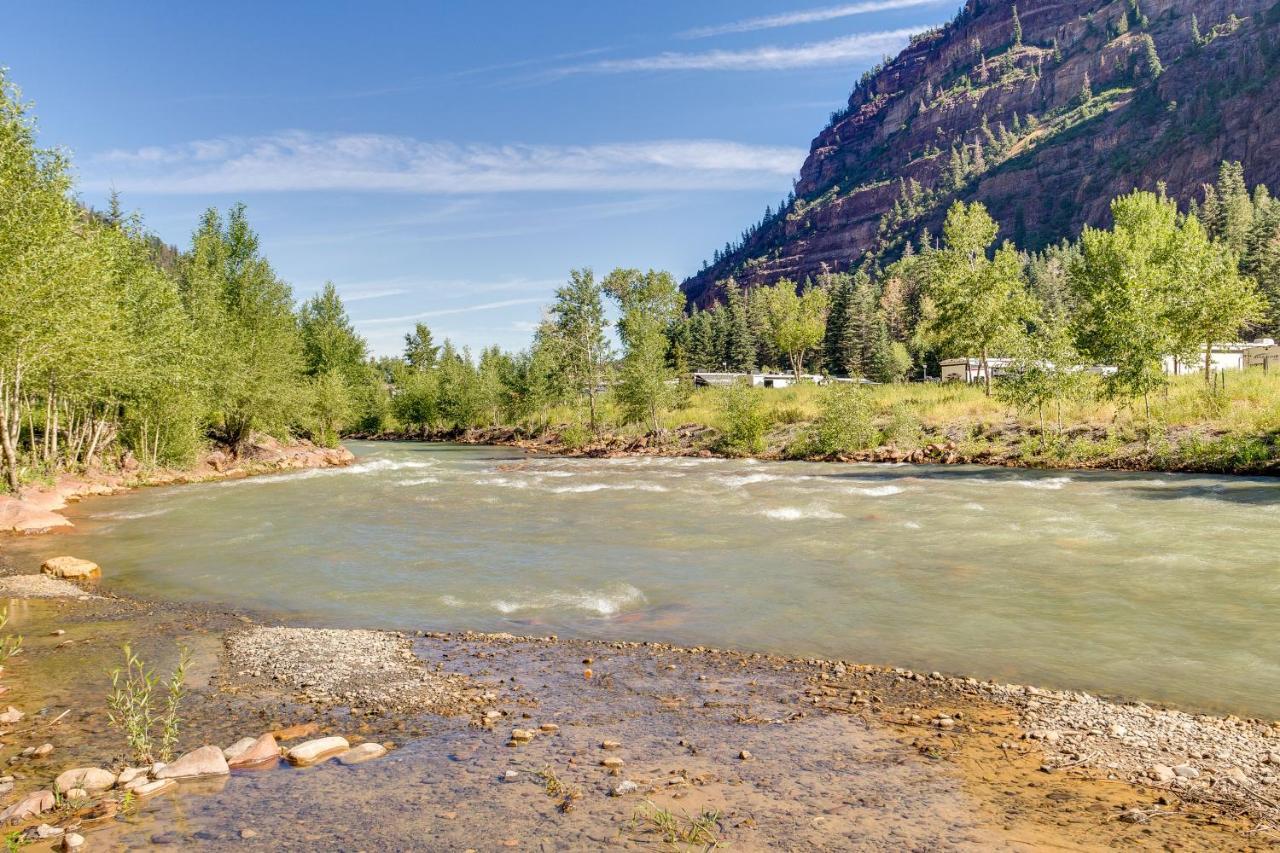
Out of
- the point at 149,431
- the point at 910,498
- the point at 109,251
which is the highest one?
the point at 109,251

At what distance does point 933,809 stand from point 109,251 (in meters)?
34.7

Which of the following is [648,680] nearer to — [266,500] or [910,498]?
[910,498]

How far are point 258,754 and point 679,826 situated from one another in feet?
12.5

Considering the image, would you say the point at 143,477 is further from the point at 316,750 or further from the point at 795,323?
the point at 795,323

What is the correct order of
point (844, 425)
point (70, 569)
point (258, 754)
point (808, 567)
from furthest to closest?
point (844, 425) → point (808, 567) → point (70, 569) → point (258, 754)

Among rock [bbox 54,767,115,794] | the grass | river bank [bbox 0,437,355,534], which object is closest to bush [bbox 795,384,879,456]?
river bank [bbox 0,437,355,534]

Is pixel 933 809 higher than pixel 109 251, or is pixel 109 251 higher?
pixel 109 251

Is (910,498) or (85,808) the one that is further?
(910,498)

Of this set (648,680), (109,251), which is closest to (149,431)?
(109,251)

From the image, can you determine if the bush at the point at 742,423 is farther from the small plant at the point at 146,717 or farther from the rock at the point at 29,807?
the rock at the point at 29,807

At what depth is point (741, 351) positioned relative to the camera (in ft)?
367

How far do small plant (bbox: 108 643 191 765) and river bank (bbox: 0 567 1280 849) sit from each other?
15cm

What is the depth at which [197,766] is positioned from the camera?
6.14 m

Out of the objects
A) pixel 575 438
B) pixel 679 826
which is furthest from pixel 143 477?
pixel 679 826
